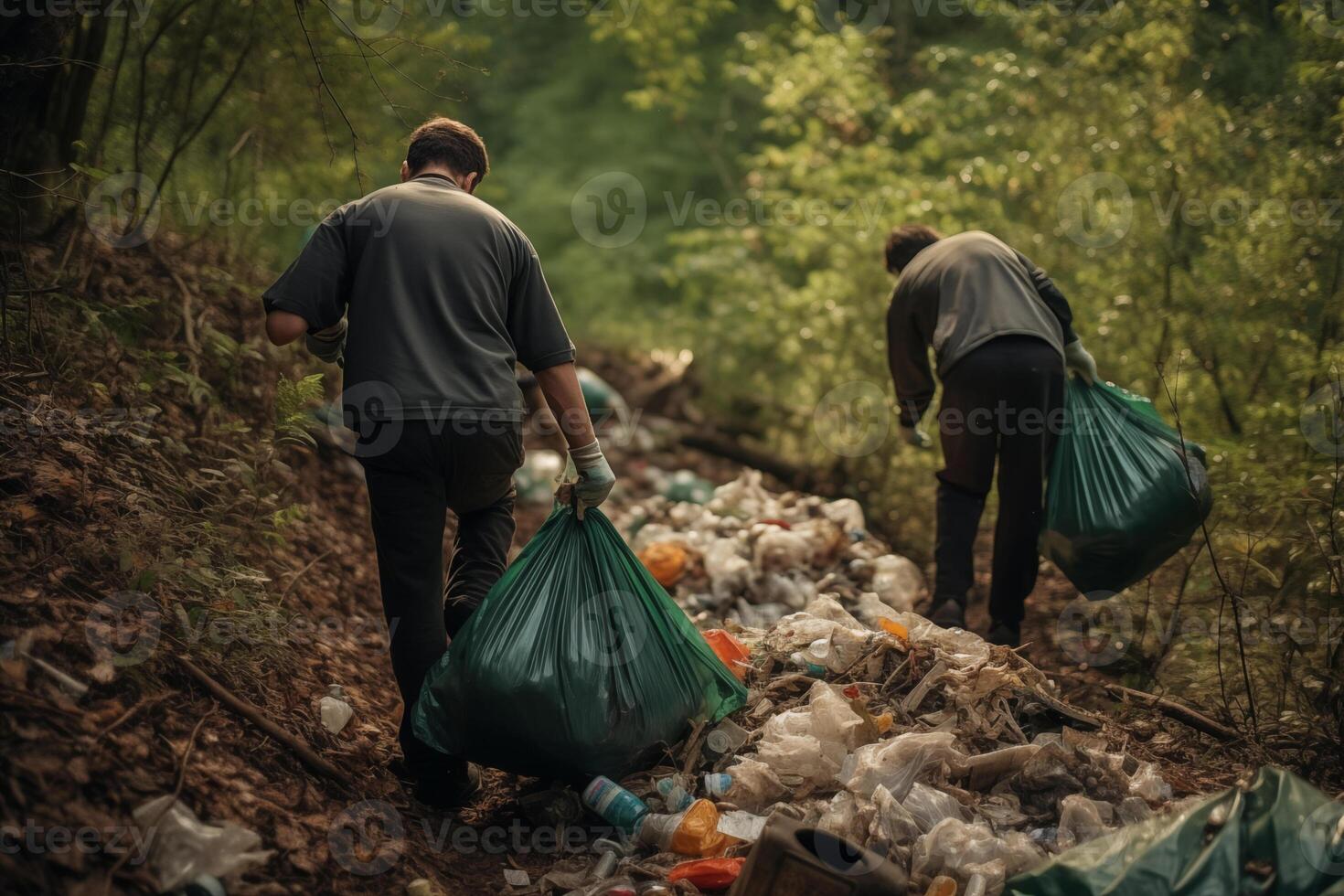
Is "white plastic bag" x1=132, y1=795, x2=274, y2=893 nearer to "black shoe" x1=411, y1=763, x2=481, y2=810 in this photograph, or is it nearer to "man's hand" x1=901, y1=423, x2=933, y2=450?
"black shoe" x1=411, y1=763, x2=481, y2=810

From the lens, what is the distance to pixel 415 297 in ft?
8.96

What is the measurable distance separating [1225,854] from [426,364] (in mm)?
2081

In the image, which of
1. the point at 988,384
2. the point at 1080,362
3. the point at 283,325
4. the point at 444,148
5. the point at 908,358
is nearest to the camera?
the point at 283,325

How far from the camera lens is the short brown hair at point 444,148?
295 cm

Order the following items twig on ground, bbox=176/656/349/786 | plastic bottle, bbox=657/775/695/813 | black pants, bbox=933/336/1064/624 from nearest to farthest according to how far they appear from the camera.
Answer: twig on ground, bbox=176/656/349/786 → plastic bottle, bbox=657/775/695/813 → black pants, bbox=933/336/1064/624

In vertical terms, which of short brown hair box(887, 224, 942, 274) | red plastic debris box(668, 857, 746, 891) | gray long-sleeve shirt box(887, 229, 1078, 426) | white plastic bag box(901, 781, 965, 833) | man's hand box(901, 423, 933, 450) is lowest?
red plastic debris box(668, 857, 746, 891)

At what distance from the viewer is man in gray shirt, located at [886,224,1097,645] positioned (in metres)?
3.79

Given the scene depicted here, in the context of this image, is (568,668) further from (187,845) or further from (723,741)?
(187,845)

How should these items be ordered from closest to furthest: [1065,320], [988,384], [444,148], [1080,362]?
[444,148] < [988,384] < [1080,362] < [1065,320]

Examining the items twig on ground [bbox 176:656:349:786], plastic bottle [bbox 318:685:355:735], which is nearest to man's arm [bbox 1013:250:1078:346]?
plastic bottle [bbox 318:685:355:735]

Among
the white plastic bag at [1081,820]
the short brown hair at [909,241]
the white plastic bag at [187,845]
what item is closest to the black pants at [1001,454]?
the short brown hair at [909,241]

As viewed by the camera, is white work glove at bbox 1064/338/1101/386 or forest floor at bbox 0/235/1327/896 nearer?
forest floor at bbox 0/235/1327/896

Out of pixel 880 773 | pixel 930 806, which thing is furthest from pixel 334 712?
pixel 930 806

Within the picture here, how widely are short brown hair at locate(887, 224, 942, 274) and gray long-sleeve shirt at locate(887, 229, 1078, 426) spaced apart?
4.3 inches
